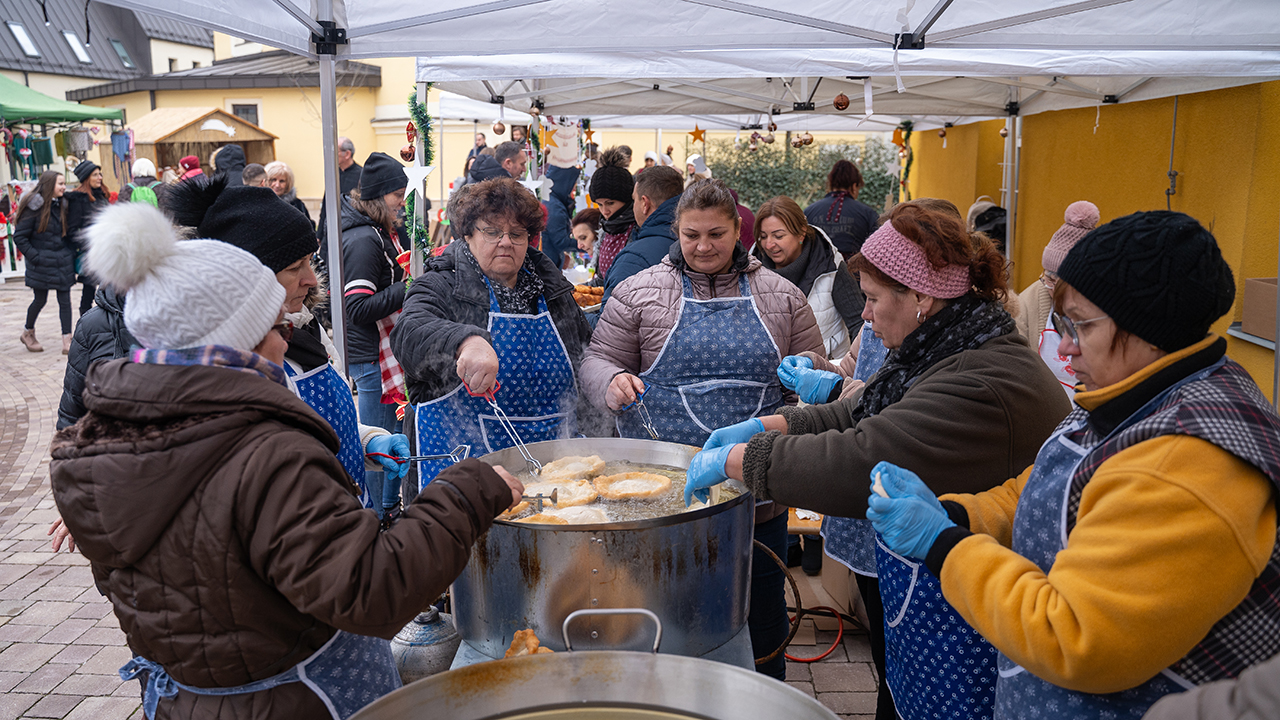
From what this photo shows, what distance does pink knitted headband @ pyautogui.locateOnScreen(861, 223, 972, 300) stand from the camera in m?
2.08

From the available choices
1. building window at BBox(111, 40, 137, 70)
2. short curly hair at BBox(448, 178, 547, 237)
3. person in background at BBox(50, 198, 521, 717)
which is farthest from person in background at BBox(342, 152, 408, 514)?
building window at BBox(111, 40, 137, 70)

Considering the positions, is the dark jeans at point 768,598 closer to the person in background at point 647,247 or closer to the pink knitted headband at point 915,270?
the pink knitted headband at point 915,270

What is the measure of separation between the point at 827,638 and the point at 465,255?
2.42 metres

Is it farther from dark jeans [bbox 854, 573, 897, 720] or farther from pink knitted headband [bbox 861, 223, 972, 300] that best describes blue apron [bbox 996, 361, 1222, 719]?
dark jeans [bbox 854, 573, 897, 720]

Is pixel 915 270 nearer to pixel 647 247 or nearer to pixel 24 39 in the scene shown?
pixel 647 247

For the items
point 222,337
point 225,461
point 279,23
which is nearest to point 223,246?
point 222,337

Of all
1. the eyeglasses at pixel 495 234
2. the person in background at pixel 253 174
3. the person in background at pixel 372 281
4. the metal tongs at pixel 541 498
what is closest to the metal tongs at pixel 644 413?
the metal tongs at pixel 541 498

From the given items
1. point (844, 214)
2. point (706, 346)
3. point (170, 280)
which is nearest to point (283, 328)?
point (170, 280)

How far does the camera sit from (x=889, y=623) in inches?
87.6

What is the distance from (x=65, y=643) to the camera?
3.80 meters

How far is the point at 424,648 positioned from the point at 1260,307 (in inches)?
203

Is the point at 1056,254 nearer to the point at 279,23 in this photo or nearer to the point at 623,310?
the point at 623,310

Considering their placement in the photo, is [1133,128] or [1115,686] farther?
[1133,128]

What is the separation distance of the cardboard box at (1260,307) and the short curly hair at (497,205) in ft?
14.4
